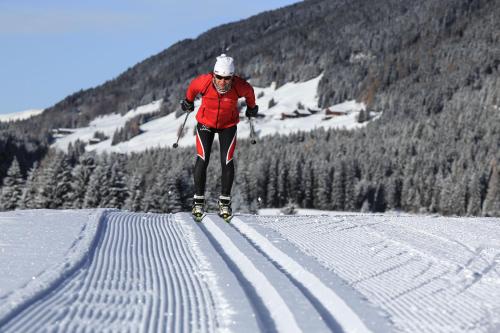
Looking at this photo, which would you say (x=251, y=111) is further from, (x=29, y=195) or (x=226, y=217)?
(x=29, y=195)

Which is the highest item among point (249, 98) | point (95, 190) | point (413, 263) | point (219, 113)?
point (249, 98)

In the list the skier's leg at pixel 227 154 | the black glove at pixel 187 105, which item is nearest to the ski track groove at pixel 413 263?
the skier's leg at pixel 227 154

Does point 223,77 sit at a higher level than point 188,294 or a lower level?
higher

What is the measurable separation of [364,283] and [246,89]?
190 inches

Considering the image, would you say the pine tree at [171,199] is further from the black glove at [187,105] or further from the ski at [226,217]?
the ski at [226,217]

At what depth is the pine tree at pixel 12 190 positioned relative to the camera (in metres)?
49.6

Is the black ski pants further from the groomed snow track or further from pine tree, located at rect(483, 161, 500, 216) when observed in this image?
pine tree, located at rect(483, 161, 500, 216)

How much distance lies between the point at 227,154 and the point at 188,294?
5.18 m

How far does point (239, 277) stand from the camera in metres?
6.20

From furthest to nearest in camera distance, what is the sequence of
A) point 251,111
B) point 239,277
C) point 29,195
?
1. point 29,195
2. point 251,111
3. point 239,277

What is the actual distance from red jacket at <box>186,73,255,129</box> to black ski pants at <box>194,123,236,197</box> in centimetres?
13

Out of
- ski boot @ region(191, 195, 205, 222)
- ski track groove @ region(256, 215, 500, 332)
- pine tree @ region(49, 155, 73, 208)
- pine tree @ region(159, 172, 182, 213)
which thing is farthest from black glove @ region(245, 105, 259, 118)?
pine tree @ region(159, 172, 182, 213)

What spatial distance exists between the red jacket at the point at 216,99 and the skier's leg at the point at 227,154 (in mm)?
147

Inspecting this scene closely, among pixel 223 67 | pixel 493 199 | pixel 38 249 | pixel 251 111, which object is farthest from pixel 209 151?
pixel 493 199
